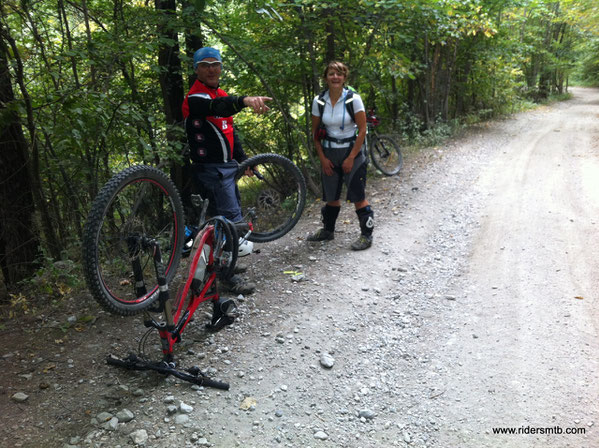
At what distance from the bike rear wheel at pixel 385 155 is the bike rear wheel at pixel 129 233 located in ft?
20.7

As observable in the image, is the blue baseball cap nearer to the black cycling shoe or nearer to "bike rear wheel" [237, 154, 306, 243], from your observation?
"bike rear wheel" [237, 154, 306, 243]

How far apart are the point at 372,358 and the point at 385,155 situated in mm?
6529

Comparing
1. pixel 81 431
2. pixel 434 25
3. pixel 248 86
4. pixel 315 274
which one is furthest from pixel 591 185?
pixel 81 431

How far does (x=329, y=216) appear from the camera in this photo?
18.6 feet

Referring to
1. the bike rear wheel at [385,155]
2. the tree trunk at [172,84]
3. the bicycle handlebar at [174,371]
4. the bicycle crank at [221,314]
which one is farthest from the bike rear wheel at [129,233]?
the bike rear wheel at [385,155]

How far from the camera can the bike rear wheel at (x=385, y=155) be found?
922cm

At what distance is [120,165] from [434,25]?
23.4 ft

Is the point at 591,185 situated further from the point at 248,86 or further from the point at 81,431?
the point at 81,431

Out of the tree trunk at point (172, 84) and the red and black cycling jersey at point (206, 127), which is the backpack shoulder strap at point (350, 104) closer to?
the red and black cycling jersey at point (206, 127)

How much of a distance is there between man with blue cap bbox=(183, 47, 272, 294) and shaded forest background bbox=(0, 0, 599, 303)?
29.7 inches

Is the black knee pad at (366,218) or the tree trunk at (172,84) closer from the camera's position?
the black knee pad at (366,218)

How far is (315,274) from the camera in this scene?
4.83 meters

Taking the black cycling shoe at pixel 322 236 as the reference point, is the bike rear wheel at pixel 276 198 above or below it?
above

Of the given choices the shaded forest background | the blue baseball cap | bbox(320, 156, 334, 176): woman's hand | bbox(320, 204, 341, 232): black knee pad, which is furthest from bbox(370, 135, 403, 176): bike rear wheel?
the blue baseball cap
